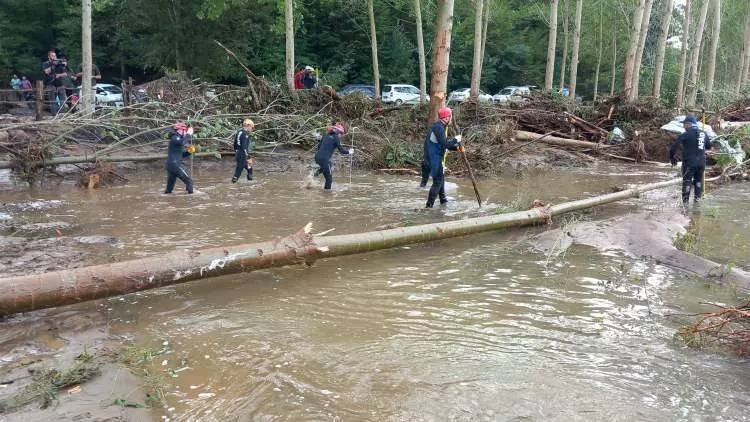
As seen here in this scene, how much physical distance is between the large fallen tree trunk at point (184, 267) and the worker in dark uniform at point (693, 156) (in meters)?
5.33

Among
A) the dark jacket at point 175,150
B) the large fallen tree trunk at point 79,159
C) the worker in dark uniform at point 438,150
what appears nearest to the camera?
the worker in dark uniform at point 438,150

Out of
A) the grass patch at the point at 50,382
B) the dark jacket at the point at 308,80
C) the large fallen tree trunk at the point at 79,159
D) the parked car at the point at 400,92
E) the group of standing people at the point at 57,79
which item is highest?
the parked car at the point at 400,92

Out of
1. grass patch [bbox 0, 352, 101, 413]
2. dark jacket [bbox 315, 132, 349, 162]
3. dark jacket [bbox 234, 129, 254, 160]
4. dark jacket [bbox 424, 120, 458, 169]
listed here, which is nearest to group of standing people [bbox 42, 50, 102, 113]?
dark jacket [bbox 234, 129, 254, 160]

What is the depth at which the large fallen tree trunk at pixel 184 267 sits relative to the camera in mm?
4594

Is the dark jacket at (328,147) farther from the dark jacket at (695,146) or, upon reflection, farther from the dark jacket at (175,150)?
the dark jacket at (695,146)

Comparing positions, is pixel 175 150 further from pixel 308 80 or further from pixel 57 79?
pixel 308 80

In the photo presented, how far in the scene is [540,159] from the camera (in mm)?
17109

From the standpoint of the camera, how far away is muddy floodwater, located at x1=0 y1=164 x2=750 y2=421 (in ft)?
12.3

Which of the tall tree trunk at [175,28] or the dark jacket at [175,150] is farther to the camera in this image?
the tall tree trunk at [175,28]

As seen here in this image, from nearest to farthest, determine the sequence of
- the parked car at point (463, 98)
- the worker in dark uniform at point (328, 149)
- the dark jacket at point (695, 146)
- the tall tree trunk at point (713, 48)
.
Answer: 1. the dark jacket at point (695, 146)
2. the worker in dark uniform at point (328, 149)
3. the parked car at point (463, 98)
4. the tall tree trunk at point (713, 48)

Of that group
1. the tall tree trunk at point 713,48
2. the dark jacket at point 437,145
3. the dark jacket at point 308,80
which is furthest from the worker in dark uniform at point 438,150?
the tall tree trunk at point 713,48

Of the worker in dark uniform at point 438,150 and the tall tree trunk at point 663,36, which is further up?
the tall tree trunk at point 663,36

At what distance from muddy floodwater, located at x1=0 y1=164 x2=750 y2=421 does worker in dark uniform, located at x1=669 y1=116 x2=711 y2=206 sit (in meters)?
2.45

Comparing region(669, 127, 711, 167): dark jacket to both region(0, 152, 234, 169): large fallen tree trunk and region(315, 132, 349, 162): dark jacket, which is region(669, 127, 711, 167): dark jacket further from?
region(0, 152, 234, 169): large fallen tree trunk
